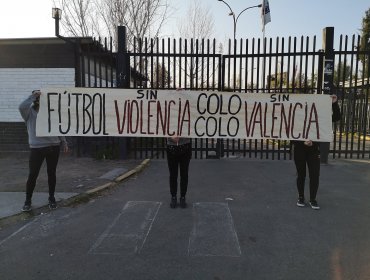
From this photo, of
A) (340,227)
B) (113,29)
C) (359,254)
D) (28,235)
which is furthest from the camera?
(113,29)

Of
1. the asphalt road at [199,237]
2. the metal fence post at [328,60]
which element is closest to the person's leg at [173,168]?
the asphalt road at [199,237]

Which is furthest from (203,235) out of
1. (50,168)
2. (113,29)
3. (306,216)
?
(113,29)

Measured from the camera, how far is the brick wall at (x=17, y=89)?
10672mm

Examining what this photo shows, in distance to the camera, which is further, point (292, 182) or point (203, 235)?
point (292, 182)

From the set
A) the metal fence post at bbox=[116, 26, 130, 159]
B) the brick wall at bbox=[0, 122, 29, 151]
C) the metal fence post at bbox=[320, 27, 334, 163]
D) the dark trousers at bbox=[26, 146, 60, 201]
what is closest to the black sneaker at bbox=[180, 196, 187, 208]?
the dark trousers at bbox=[26, 146, 60, 201]

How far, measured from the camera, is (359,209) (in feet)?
18.8

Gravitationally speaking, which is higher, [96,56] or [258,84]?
[96,56]

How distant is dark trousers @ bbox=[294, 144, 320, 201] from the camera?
5727mm

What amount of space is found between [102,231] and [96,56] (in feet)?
19.6

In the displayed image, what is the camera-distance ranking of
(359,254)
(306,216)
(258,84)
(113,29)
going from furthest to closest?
(113,29), (258,84), (306,216), (359,254)

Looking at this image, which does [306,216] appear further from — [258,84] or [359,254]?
[258,84]

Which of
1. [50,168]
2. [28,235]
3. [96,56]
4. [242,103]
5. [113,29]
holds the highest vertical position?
[113,29]

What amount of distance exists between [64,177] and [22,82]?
478 centimetres

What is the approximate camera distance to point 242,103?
20.6 feet
